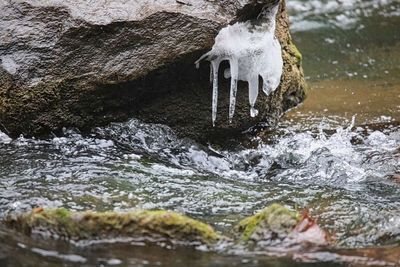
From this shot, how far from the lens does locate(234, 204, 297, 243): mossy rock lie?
9.30 feet

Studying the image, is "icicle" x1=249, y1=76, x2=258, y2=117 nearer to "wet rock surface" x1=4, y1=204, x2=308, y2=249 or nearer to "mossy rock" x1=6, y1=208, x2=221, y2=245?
"wet rock surface" x1=4, y1=204, x2=308, y2=249

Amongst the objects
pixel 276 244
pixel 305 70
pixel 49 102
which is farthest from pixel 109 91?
pixel 305 70

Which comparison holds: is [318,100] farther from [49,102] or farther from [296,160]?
[49,102]

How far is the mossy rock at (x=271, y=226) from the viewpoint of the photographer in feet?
9.30

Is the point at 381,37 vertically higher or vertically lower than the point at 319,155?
higher

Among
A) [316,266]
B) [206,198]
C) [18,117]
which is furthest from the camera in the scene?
[18,117]

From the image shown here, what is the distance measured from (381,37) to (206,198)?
247 inches

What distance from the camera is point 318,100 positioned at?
610cm

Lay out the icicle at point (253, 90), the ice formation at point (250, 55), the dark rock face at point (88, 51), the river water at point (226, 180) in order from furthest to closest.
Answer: the icicle at point (253, 90), the ice formation at point (250, 55), the dark rock face at point (88, 51), the river water at point (226, 180)

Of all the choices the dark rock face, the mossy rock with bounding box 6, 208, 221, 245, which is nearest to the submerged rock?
the mossy rock with bounding box 6, 208, 221, 245

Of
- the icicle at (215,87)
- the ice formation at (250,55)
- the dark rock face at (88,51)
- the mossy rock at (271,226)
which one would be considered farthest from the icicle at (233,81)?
the mossy rock at (271,226)

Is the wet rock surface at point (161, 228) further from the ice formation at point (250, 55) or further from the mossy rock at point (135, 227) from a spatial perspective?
the ice formation at point (250, 55)

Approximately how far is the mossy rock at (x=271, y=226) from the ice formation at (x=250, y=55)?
1.87 meters

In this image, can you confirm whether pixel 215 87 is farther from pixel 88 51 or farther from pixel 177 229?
pixel 177 229
